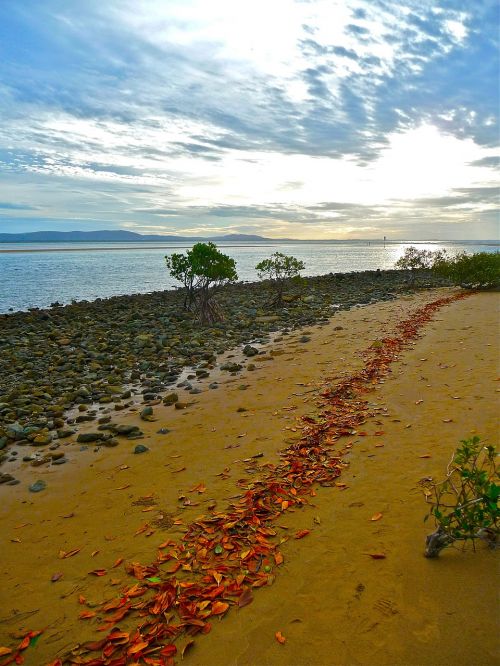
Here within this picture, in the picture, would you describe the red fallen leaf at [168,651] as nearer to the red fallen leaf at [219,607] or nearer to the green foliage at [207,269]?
the red fallen leaf at [219,607]

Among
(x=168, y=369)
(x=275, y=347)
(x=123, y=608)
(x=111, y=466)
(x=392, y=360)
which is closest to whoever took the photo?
(x=123, y=608)

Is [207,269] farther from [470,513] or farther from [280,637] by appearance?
[280,637]

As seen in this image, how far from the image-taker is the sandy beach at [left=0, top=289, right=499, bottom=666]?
3.17m

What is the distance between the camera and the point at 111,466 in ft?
22.6

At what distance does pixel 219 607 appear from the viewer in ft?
11.7

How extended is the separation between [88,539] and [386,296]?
87.1ft

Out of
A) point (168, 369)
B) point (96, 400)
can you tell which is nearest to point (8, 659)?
point (96, 400)

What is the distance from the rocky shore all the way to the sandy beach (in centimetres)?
74

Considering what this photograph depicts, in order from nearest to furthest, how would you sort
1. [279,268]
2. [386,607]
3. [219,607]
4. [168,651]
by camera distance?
[168,651]
[386,607]
[219,607]
[279,268]

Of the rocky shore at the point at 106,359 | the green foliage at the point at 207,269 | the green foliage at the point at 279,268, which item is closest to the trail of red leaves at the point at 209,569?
the rocky shore at the point at 106,359

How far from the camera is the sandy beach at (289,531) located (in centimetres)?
317

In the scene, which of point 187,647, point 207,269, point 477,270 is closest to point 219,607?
point 187,647

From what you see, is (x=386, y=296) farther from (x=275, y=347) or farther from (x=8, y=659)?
(x=8, y=659)

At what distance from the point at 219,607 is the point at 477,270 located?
98.7 ft
